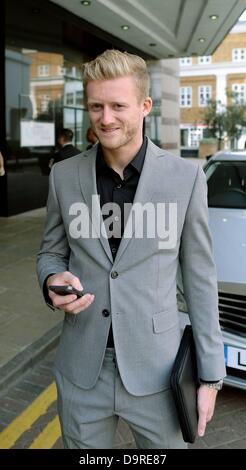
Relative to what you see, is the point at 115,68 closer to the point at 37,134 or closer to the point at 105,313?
the point at 105,313

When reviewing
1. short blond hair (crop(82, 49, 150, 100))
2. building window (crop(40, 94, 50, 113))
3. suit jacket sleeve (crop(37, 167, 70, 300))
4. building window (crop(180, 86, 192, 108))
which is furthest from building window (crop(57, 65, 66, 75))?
building window (crop(180, 86, 192, 108))

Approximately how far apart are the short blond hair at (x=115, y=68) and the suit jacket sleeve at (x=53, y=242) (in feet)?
1.26

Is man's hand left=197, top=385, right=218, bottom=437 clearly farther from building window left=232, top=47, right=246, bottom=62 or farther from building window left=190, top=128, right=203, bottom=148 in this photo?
building window left=232, top=47, right=246, bottom=62

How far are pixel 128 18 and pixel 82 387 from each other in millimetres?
11331

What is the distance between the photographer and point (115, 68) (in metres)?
1.42

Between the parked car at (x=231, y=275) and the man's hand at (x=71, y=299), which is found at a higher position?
the man's hand at (x=71, y=299)

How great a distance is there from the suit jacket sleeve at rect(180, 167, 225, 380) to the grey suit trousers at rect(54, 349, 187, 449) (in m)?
A: 0.18

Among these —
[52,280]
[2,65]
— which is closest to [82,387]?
[52,280]

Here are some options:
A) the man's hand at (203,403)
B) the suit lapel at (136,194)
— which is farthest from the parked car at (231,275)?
the suit lapel at (136,194)

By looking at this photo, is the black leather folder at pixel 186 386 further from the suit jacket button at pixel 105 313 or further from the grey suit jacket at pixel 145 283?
the suit jacket button at pixel 105 313

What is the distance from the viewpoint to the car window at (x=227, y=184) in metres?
4.83

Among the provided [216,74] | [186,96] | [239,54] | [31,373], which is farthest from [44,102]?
[239,54]

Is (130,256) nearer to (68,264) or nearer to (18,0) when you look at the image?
(68,264)

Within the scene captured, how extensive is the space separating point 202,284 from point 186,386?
33 centimetres
